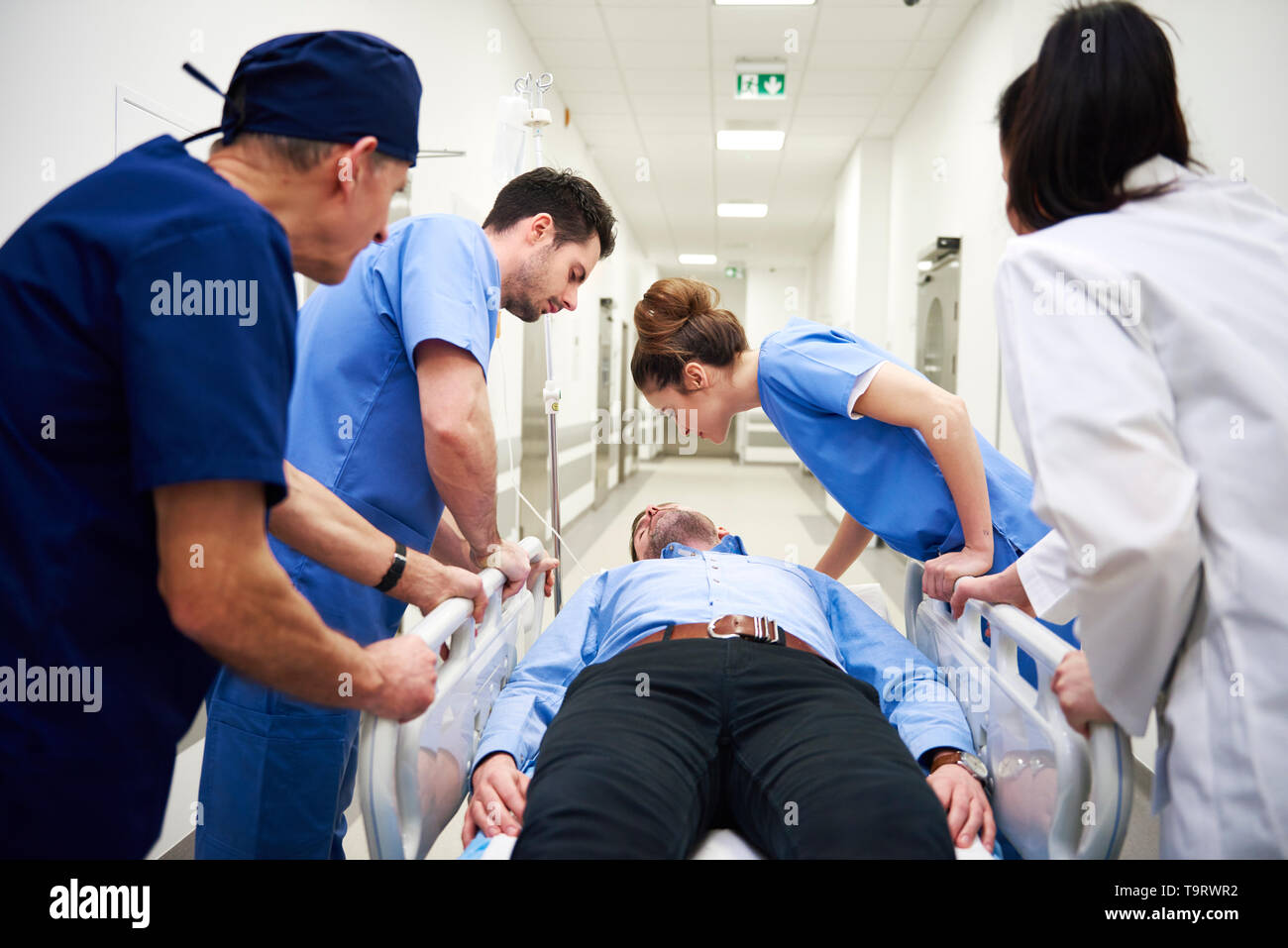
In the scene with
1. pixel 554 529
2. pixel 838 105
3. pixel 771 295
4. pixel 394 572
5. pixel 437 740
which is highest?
pixel 838 105

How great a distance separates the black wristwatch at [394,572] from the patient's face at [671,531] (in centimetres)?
90

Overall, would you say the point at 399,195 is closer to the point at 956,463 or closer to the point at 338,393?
the point at 338,393

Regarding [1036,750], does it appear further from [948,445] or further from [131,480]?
[131,480]

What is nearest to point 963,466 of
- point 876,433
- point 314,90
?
point 876,433

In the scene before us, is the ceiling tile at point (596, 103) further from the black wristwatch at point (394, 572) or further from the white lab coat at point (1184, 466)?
the white lab coat at point (1184, 466)

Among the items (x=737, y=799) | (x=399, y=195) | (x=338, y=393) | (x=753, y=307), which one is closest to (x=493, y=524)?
(x=338, y=393)

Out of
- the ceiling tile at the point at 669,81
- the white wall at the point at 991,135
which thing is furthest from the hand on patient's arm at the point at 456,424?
the ceiling tile at the point at 669,81

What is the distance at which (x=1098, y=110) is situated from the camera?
96 centimetres

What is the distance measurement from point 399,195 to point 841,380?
7.05ft

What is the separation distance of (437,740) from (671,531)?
0.99 metres

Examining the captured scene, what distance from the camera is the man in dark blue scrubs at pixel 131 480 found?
0.76 metres

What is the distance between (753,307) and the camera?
15141 mm

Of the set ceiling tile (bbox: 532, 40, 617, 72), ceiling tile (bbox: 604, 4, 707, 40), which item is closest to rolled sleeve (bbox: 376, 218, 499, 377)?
ceiling tile (bbox: 604, 4, 707, 40)

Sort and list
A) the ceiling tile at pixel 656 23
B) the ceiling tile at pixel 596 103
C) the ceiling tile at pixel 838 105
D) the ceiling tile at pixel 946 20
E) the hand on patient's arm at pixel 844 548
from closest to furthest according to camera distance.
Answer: the hand on patient's arm at pixel 844 548, the ceiling tile at pixel 946 20, the ceiling tile at pixel 656 23, the ceiling tile at pixel 838 105, the ceiling tile at pixel 596 103
